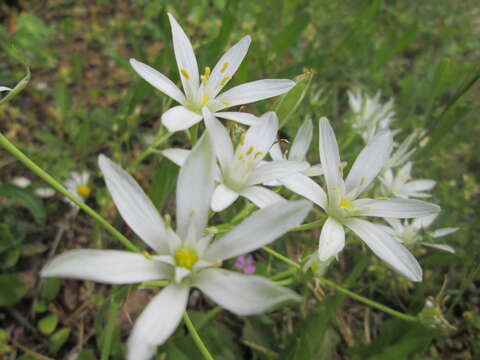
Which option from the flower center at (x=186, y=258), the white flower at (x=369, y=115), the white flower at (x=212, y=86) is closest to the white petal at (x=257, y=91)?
the white flower at (x=212, y=86)

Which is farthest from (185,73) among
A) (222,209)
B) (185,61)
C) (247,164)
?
(222,209)

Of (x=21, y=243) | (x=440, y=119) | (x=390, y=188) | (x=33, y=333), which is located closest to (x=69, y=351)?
(x=33, y=333)

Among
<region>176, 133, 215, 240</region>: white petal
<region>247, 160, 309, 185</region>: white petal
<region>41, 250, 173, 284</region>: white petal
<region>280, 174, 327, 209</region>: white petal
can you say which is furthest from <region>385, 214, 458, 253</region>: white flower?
<region>41, 250, 173, 284</region>: white petal

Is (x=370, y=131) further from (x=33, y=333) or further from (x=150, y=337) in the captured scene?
(x=33, y=333)

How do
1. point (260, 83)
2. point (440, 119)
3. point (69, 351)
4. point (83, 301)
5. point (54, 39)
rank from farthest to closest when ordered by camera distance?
point (54, 39) → point (440, 119) → point (83, 301) → point (69, 351) → point (260, 83)

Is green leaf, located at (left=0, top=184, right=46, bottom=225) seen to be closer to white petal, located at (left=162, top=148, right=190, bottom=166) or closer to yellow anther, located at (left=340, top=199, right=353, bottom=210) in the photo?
white petal, located at (left=162, top=148, right=190, bottom=166)

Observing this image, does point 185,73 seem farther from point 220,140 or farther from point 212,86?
point 220,140
